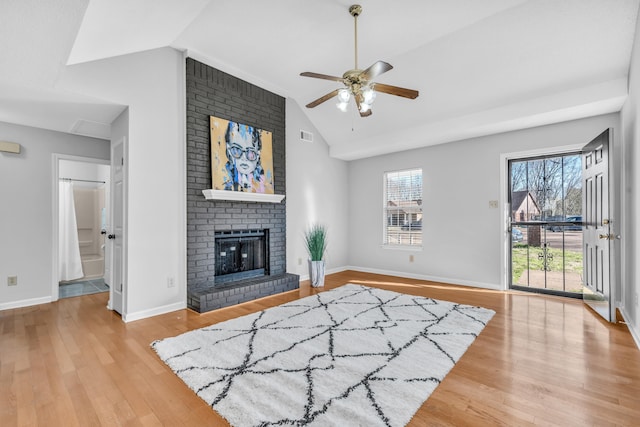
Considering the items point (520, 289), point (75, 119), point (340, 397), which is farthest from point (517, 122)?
point (75, 119)

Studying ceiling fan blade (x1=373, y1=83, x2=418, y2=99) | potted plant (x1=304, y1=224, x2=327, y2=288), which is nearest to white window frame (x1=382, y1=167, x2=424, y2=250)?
potted plant (x1=304, y1=224, x2=327, y2=288)

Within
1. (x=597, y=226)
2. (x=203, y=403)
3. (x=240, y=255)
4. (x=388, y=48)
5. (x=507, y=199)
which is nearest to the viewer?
(x=203, y=403)

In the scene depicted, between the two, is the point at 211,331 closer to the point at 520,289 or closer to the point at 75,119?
the point at 75,119

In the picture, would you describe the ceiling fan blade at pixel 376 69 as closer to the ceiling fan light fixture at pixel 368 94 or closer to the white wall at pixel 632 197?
the ceiling fan light fixture at pixel 368 94

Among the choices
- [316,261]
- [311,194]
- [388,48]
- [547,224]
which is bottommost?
[316,261]

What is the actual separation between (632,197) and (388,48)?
116 inches

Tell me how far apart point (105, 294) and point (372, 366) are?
160 inches

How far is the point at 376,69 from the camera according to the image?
2.48 metres

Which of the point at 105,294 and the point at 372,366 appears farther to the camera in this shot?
the point at 105,294

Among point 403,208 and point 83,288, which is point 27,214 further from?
point 403,208

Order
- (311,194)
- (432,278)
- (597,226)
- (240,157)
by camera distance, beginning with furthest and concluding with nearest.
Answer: (311,194) < (432,278) < (240,157) < (597,226)

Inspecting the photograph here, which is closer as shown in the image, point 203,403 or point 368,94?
point 203,403

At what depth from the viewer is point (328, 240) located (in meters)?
5.80

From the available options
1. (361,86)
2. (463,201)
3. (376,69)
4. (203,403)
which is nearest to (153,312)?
(203,403)
